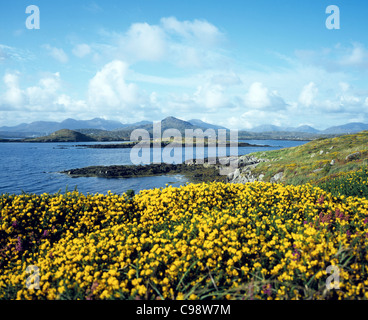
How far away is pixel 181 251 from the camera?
5.21 meters

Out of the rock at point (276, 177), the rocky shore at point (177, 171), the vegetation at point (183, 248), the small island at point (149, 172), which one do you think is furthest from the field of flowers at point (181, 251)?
the small island at point (149, 172)

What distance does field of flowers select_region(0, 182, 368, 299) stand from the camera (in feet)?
14.0

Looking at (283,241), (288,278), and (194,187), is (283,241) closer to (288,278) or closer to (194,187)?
(288,278)

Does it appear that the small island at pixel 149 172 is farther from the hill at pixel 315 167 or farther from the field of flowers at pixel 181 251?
the field of flowers at pixel 181 251

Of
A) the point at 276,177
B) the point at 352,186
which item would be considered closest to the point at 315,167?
the point at 276,177

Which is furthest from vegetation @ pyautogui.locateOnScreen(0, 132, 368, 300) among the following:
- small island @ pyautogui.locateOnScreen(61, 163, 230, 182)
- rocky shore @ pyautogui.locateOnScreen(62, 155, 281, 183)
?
small island @ pyautogui.locateOnScreen(61, 163, 230, 182)

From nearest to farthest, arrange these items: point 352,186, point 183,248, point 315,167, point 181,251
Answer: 1. point 183,248
2. point 181,251
3. point 352,186
4. point 315,167

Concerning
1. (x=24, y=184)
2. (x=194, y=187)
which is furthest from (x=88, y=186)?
(x=194, y=187)

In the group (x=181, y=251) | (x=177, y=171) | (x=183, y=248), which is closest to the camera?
(x=183, y=248)

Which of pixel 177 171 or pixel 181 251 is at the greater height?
pixel 181 251

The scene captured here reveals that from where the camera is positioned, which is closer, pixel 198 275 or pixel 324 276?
pixel 324 276

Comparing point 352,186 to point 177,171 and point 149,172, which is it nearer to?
point 149,172

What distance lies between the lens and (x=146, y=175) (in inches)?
1944
